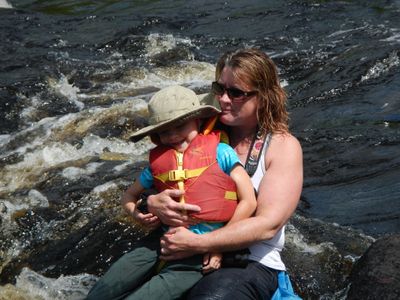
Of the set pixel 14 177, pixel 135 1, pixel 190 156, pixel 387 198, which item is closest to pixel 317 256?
pixel 387 198

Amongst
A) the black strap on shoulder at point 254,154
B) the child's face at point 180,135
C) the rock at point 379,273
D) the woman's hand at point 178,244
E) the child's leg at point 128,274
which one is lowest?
the rock at point 379,273

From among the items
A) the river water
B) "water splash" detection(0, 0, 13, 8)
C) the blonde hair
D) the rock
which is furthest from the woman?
"water splash" detection(0, 0, 13, 8)

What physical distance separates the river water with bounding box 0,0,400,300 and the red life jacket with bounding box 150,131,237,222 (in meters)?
1.56

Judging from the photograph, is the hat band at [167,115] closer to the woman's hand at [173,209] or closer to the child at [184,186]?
the child at [184,186]

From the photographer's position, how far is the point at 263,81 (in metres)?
3.79

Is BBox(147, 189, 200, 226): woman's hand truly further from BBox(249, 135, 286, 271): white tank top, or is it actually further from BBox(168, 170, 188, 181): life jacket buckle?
BBox(249, 135, 286, 271): white tank top

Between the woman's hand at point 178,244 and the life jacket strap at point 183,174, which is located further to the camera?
the life jacket strap at point 183,174

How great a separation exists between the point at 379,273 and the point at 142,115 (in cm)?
528

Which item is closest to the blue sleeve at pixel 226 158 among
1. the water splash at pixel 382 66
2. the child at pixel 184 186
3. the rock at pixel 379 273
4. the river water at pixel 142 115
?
the child at pixel 184 186

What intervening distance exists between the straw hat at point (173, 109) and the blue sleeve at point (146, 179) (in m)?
0.22

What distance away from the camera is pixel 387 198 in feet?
21.5

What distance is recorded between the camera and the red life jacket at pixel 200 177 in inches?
139

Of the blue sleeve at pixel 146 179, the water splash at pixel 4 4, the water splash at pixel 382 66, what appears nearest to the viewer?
the blue sleeve at pixel 146 179

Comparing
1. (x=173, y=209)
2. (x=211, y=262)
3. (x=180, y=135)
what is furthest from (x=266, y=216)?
(x=180, y=135)
